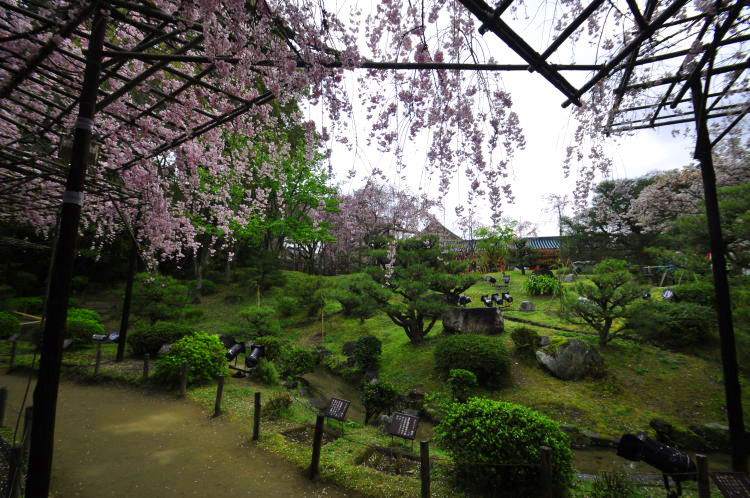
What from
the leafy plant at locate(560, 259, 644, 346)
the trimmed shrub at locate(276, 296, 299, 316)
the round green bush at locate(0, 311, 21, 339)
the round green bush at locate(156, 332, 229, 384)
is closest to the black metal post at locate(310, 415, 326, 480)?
the round green bush at locate(156, 332, 229, 384)

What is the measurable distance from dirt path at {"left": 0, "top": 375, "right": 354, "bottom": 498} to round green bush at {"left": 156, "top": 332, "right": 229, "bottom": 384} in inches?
28.8

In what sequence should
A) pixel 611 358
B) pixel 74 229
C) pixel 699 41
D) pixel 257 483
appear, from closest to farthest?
pixel 74 229 → pixel 699 41 → pixel 257 483 → pixel 611 358

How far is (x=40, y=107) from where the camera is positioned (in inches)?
200

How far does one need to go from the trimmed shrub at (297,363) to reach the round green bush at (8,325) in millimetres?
10027

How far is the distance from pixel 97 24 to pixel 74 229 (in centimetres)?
160

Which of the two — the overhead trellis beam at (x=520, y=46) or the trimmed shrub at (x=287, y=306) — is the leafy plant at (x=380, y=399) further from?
the trimmed shrub at (x=287, y=306)

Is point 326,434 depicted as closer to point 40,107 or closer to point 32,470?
point 32,470

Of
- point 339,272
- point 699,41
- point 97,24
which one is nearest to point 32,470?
point 97,24

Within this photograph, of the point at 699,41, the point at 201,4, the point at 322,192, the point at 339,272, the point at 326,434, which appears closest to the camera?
the point at 201,4

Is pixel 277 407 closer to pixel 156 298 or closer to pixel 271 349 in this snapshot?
pixel 271 349

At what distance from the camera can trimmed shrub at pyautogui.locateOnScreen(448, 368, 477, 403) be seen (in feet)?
23.2

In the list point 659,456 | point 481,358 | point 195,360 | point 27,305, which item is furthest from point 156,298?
point 659,456

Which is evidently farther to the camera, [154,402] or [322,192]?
[322,192]

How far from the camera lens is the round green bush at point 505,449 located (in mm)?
3602
